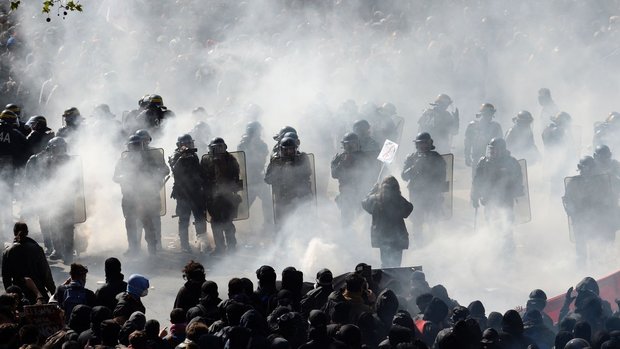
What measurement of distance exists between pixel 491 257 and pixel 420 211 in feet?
4.02

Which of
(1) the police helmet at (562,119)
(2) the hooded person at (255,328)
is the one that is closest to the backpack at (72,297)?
(2) the hooded person at (255,328)

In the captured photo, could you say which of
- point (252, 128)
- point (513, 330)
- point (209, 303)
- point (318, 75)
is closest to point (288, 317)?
point (209, 303)

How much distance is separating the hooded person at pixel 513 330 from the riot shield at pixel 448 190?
6.31 metres

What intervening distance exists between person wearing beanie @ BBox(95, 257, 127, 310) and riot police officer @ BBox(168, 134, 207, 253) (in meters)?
5.19

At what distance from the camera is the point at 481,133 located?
1841 centimetres

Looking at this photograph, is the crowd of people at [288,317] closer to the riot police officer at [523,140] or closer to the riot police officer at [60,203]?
the riot police officer at [60,203]

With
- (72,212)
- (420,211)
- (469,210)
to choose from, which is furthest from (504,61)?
(72,212)

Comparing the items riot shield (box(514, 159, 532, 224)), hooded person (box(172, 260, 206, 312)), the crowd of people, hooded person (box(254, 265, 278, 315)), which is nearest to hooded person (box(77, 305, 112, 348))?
the crowd of people

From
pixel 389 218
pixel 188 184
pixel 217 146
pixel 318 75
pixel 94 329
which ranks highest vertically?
pixel 318 75

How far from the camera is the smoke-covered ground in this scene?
656 inches

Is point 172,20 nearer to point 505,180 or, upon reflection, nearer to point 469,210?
point 469,210

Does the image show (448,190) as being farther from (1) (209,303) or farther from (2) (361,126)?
(1) (209,303)

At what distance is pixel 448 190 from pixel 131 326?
775cm

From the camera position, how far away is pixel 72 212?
51.2ft
